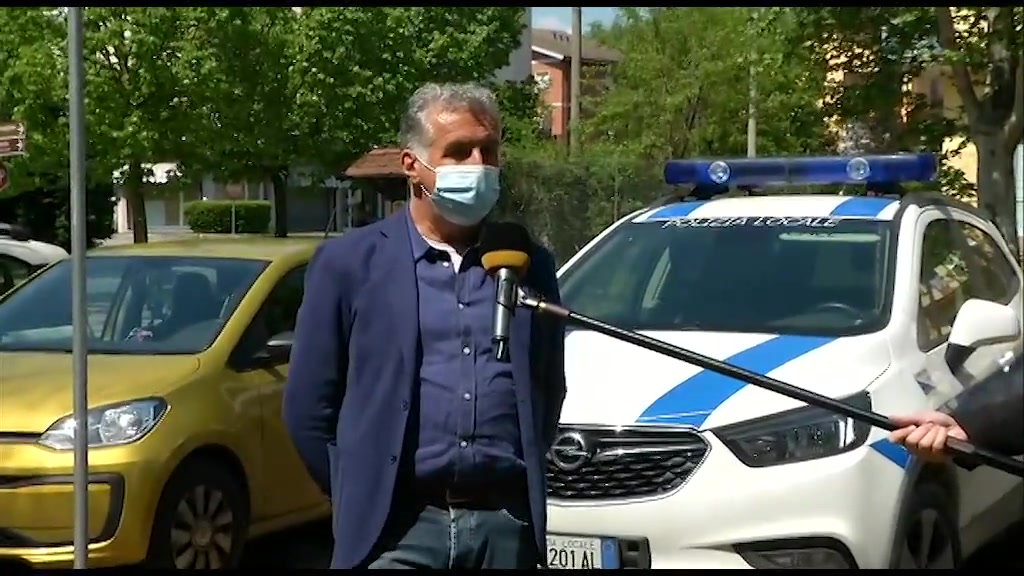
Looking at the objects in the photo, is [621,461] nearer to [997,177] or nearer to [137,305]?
[137,305]

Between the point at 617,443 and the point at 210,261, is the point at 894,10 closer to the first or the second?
the point at 210,261

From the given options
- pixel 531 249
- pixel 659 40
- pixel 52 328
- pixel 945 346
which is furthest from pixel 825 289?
pixel 659 40

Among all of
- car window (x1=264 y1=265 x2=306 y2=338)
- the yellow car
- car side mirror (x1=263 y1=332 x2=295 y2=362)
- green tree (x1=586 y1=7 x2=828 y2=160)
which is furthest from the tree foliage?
car side mirror (x1=263 y1=332 x2=295 y2=362)

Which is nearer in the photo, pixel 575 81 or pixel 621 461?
pixel 621 461

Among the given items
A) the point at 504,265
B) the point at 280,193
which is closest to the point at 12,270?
the point at 504,265

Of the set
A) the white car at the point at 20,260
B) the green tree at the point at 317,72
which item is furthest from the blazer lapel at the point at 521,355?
the green tree at the point at 317,72

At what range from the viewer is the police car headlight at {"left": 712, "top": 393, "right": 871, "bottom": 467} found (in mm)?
4363

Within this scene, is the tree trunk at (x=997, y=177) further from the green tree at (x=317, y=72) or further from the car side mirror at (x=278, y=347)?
the green tree at (x=317, y=72)

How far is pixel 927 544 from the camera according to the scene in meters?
4.64

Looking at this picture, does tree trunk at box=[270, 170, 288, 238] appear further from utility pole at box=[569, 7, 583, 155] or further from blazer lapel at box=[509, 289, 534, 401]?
blazer lapel at box=[509, 289, 534, 401]

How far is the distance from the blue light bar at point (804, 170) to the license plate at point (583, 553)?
2275 millimetres

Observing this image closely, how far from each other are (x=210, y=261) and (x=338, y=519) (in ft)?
12.3

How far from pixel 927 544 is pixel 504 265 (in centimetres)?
241

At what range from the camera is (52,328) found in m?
6.48
